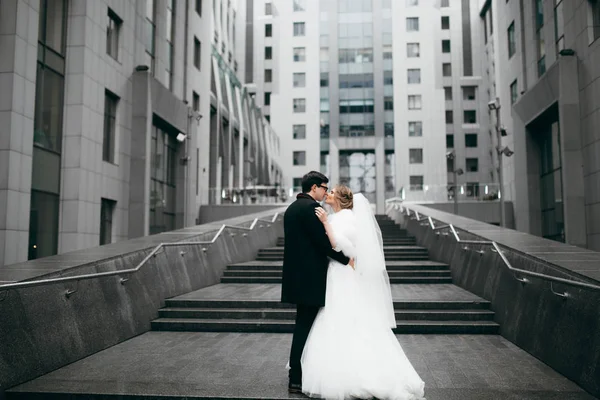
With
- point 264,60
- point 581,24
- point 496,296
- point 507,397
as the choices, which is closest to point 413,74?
point 264,60

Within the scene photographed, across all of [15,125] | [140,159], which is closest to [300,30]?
[140,159]

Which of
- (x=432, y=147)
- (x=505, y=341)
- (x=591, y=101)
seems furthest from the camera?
(x=432, y=147)

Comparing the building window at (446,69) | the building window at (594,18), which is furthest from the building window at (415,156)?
the building window at (594,18)

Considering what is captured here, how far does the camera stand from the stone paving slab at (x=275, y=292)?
9.62 metres

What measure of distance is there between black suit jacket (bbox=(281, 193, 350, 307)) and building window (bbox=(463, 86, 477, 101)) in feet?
203

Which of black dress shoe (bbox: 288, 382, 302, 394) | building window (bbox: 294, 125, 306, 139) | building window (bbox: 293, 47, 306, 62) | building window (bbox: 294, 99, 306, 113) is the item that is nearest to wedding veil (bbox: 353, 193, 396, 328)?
black dress shoe (bbox: 288, 382, 302, 394)

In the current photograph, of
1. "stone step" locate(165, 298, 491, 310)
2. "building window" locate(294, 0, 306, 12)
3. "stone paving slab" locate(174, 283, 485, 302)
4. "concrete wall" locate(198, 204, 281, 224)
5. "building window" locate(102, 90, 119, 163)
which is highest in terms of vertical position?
"building window" locate(294, 0, 306, 12)

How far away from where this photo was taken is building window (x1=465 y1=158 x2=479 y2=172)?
62125 mm

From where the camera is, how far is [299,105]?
2366 inches

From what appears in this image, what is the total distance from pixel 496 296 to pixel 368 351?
4.22 m

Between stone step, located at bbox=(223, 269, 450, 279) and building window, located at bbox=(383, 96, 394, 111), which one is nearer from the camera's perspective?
stone step, located at bbox=(223, 269, 450, 279)

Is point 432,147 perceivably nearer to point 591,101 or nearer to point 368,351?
point 591,101

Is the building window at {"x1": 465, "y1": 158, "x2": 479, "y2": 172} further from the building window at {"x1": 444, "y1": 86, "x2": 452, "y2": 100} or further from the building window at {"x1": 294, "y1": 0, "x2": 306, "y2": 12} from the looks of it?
the building window at {"x1": 294, "y1": 0, "x2": 306, "y2": 12}

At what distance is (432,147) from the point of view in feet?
185
